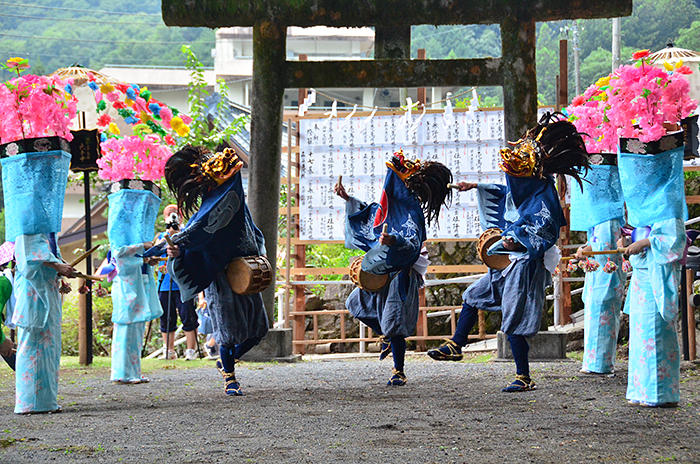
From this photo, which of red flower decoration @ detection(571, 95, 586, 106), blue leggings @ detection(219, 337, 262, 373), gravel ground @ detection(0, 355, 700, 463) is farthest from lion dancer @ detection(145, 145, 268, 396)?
red flower decoration @ detection(571, 95, 586, 106)

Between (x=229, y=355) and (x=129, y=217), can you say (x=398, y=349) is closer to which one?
(x=229, y=355)

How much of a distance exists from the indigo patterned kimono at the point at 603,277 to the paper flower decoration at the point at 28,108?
4.23 meters

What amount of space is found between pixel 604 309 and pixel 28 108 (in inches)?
188

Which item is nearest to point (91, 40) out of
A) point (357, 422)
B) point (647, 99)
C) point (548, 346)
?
point (548, 346)

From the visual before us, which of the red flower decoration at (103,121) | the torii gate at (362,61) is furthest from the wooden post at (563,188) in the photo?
the red flower decoration at (103,121)

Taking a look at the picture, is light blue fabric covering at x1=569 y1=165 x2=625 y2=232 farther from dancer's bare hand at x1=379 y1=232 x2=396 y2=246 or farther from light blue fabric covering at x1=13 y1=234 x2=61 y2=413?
light blue fabric covering at x1=13 y1=234 x2=61 y2=413

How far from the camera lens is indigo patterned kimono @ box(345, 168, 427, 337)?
596 cm

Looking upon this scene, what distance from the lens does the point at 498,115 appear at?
9.24 metres

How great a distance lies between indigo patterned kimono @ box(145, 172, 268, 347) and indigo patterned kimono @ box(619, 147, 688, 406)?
280 centimetres

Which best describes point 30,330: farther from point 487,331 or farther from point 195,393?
point 487,331

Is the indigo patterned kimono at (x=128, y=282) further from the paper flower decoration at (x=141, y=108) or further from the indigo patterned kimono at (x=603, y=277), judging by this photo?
the indigo patterned kimono at (x=603, y=277)

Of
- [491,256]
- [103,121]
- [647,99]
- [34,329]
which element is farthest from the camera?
[103,121]

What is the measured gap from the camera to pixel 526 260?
565 centimetres

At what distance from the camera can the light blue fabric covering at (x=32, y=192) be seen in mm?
4914
